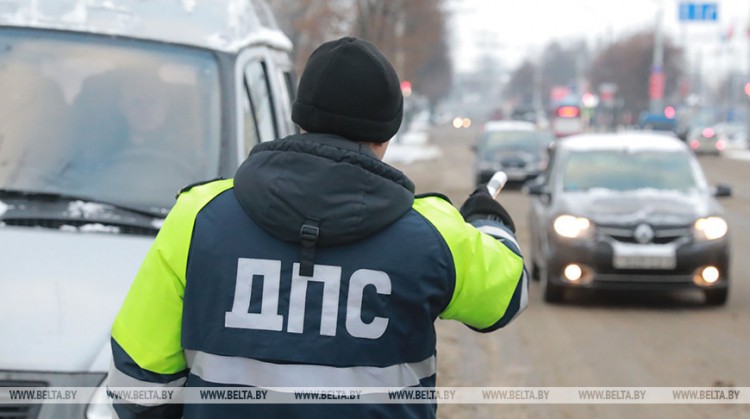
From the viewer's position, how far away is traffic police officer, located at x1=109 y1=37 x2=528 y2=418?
2.72 meters

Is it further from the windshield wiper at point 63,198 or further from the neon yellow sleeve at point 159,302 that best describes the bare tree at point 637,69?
the neon yellow sleeve at point 159,302

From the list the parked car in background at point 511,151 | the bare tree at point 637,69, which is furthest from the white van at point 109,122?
the bare tree at point 637,69

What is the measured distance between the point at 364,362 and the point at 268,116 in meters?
3.59

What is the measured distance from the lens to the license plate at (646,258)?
11633 millimetres

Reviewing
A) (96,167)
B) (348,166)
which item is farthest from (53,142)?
(348,166)

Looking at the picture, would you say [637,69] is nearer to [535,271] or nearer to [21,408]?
[535,271]

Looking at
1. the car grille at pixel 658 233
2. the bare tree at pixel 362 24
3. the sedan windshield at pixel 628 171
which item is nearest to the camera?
the car grille at pixel 658 233

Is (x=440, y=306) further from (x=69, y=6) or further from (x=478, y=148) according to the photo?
(x=478, y=148)

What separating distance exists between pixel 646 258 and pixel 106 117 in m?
7.28

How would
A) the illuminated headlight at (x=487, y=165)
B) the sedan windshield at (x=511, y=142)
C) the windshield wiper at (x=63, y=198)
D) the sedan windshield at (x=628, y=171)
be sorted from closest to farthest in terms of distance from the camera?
the windshield wiper at (x=63, y=198)
the sedan windshield at (x=628, y=171)
the illuminated headlight at (x=487, y=165)
the sedan windshield at (x=511, y=142)

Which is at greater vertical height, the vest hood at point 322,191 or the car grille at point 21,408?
the vest hood at point 322,191

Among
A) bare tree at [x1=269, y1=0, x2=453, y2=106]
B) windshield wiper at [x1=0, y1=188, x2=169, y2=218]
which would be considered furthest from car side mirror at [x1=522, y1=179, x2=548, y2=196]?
bare tree at [x1=269, y1=0, x2=453, y2=106]

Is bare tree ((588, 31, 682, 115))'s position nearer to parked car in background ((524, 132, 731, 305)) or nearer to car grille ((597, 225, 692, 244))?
parked car in background ((524, 132, 731, 305))

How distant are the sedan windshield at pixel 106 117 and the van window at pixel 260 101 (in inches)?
11.8
